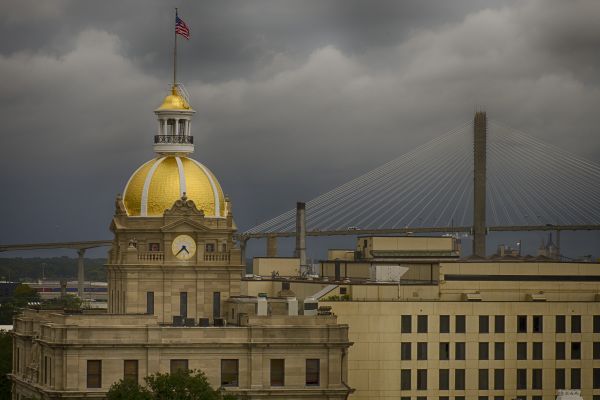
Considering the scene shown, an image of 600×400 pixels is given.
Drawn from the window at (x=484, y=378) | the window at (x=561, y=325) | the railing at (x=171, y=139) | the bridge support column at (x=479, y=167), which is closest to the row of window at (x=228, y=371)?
the window at (x=484, y=378)

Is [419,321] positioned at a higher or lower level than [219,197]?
lower

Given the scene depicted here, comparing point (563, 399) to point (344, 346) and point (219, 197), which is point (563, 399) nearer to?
point (344, 346)

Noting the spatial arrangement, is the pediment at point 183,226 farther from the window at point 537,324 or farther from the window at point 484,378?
the window at point 537,324

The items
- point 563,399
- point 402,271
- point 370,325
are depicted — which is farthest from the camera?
point 402,271

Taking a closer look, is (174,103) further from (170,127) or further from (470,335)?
(470,335)

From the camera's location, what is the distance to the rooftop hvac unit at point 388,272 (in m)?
145

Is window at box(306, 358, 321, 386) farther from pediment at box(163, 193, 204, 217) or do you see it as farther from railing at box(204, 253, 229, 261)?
pediment at box(163, 193, 204, 217)

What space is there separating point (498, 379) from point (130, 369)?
27811mm

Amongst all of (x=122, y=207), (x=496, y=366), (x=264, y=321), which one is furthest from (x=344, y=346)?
(x=122, y=207)

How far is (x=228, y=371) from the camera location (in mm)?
125250

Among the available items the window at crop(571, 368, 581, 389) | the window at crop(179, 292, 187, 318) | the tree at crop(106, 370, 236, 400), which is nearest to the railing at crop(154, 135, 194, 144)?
the window at crop(179, 292, 187, 318)

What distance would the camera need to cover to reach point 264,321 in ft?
415

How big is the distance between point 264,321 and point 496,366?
18951mm

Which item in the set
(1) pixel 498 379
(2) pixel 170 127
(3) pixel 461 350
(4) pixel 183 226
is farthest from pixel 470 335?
(2) pixel 170 127
